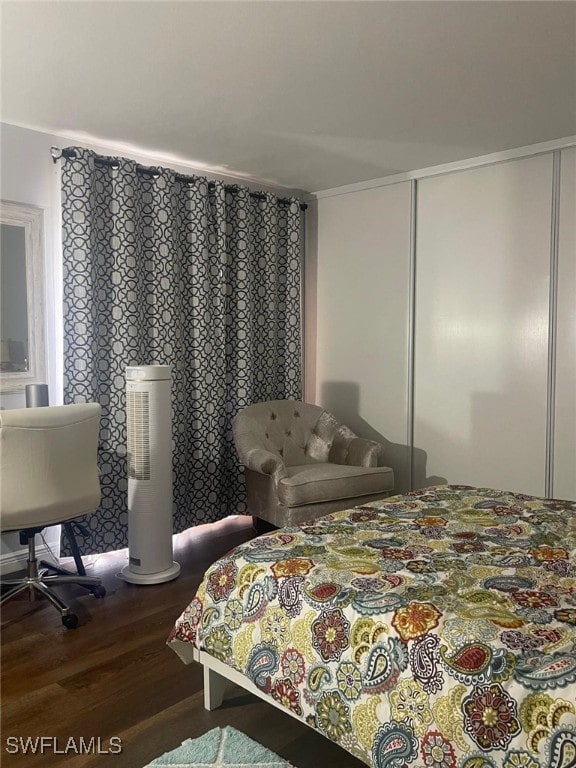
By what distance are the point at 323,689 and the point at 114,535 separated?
2549 mm

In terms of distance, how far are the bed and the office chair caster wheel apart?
2.99 ft

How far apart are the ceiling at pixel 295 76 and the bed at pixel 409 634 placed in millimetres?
2005

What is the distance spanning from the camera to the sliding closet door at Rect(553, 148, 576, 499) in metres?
3.89

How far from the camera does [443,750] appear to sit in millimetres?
1467

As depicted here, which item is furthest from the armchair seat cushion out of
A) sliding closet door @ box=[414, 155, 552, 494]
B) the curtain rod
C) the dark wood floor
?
the curtain rod

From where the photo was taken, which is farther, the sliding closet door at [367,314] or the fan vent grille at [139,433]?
the sliding closet door at [367,314]

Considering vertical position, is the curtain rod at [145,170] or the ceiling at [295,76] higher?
the ceiling at [295,76]

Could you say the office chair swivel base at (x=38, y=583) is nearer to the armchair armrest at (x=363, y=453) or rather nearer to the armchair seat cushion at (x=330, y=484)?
the armchair seat cushion at (x=330, y=484)

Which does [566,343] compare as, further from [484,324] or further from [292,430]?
[292,430]

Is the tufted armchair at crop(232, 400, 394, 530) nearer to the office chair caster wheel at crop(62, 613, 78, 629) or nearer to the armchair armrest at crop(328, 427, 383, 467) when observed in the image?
the armchair armrest at crop(328, 427, 383, 467)

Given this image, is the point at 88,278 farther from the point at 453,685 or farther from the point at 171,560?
the point at 453,685

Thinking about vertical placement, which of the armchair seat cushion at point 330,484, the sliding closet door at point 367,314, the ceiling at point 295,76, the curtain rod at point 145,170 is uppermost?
the ceiling at point 295,76

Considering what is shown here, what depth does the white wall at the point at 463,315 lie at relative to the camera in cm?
401

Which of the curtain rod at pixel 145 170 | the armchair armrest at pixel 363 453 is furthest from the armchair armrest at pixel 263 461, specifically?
the curtain rod at pixel 145 170
